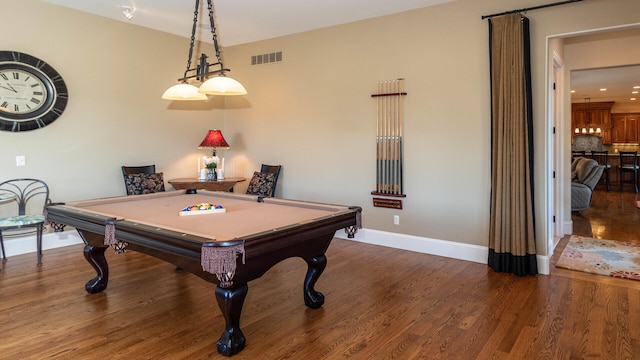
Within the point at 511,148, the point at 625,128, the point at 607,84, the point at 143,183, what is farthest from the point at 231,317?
the point at 625,128

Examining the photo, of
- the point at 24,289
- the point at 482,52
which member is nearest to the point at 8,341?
the point at 24,289

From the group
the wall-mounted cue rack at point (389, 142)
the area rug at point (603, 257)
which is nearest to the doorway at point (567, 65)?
the area rug at point (603, 257)

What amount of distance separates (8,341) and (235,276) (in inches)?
61.3

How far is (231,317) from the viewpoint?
2.42 metres

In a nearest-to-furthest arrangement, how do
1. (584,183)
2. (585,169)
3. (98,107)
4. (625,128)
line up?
(98,107) → (584,183) → (585,169) → (625,128)

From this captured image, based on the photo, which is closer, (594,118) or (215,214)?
(215,214)

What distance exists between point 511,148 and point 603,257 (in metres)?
1.77

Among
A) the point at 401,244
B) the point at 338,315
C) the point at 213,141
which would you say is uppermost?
the point at 213,141

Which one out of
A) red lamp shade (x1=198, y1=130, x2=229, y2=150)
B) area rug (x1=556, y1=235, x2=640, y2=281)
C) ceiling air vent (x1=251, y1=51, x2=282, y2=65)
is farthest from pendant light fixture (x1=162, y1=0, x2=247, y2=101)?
area rug (x1=556, y1=235, x2=640, y2=281)

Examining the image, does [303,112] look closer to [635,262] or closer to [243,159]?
[243,159]

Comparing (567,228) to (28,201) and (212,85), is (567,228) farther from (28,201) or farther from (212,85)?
(28,201)

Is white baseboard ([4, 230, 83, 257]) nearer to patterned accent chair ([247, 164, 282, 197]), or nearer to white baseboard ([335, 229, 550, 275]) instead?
patterned accent chair ([247, 164, 282, 197])

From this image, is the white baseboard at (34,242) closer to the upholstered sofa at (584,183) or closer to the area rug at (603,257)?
the area rug at (603,257)

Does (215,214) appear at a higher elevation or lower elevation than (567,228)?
higher
